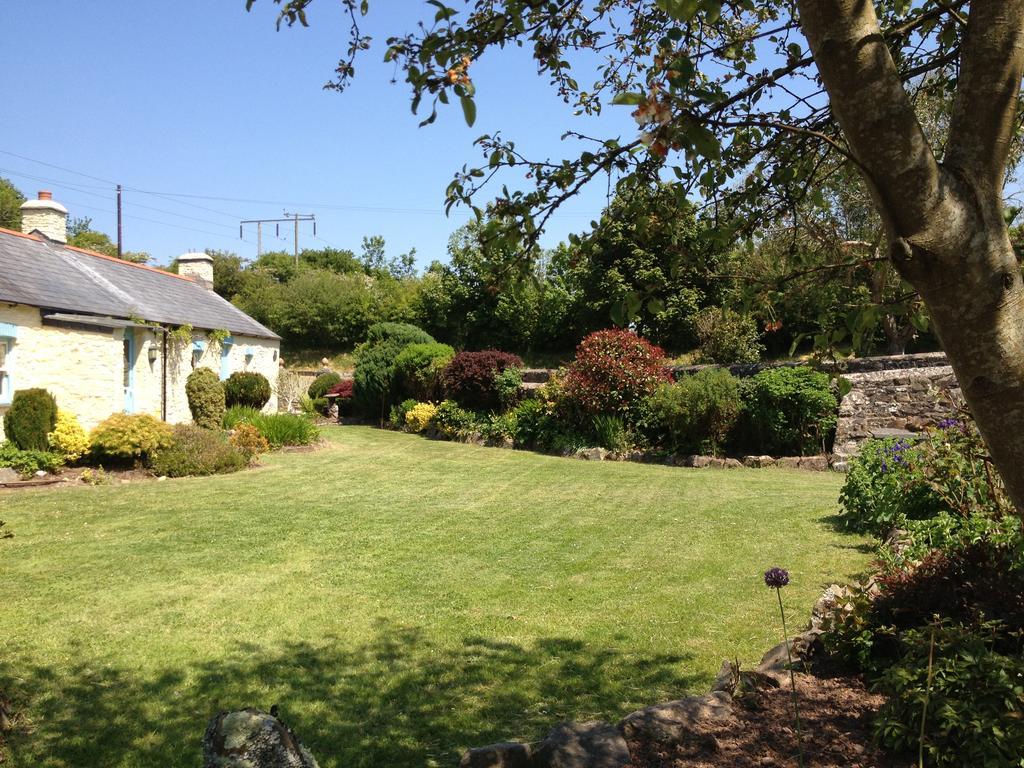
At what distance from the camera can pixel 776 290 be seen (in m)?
3.20

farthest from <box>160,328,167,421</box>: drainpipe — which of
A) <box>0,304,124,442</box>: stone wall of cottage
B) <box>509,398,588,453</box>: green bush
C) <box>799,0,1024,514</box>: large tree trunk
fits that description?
<box>799,0,1024,514</box>: large tree trunk

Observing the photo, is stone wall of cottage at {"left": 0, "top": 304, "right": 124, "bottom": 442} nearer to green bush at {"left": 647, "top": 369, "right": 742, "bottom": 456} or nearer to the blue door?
the blue door

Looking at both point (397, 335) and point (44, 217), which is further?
point (397, 335)

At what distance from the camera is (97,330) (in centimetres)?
1471

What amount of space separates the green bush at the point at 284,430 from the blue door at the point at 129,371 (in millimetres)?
2555

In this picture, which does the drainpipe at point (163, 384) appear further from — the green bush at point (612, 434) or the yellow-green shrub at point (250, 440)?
the green bush at point (612, 434)

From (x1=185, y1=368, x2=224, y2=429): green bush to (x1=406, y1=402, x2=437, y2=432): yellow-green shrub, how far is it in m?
5.14

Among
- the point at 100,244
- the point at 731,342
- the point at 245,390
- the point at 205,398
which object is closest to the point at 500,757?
the point at 205,398

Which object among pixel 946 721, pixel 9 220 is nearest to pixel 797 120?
pixel 946 721

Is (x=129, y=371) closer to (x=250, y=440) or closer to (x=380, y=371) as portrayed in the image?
(x=250, y=440)

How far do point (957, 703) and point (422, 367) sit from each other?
19845 millimetres

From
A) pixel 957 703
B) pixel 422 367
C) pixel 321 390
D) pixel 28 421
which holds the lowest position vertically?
pixel 957 703

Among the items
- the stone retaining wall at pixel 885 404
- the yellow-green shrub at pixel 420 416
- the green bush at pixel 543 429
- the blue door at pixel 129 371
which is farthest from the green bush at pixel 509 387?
the blue door at pixel 129 371

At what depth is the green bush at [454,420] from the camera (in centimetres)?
1911
